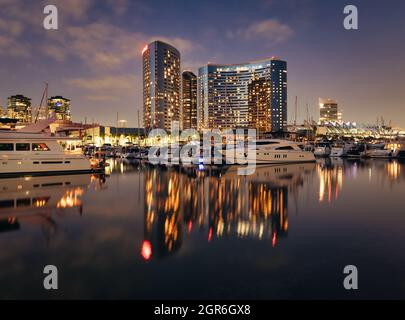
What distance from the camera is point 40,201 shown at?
16375 millimetres

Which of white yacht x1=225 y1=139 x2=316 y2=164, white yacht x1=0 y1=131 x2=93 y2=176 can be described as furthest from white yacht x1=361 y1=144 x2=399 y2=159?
white yacht x1=0 y1=131 x2=93 y2=176

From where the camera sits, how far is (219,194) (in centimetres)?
1877

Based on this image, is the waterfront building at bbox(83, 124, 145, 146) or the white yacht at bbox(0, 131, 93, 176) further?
the waterfront building at bbox(83, 124, 145, 146)

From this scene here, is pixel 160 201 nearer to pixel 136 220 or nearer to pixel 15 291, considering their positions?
pixel 136 220

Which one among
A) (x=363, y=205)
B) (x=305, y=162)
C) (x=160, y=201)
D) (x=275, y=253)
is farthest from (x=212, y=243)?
(x=305, y=162)

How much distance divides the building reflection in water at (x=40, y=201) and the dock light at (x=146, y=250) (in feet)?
12.2

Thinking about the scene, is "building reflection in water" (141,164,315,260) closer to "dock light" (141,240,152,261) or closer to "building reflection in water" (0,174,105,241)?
"dock light" (141,240,152,261)

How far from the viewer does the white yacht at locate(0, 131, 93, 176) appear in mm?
26641

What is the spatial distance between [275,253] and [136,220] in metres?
6.64

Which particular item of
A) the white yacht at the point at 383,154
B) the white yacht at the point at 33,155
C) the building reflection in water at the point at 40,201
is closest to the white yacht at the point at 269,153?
the building reflection in water at the point at 40,201

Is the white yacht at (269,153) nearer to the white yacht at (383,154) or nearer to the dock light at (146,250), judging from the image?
the white yacht at (383,154)

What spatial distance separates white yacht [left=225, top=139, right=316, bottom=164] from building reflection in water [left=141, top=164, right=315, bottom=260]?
17226 millimetres

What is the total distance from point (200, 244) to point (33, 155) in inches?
960

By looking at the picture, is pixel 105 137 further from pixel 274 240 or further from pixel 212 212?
pixel 274 240
